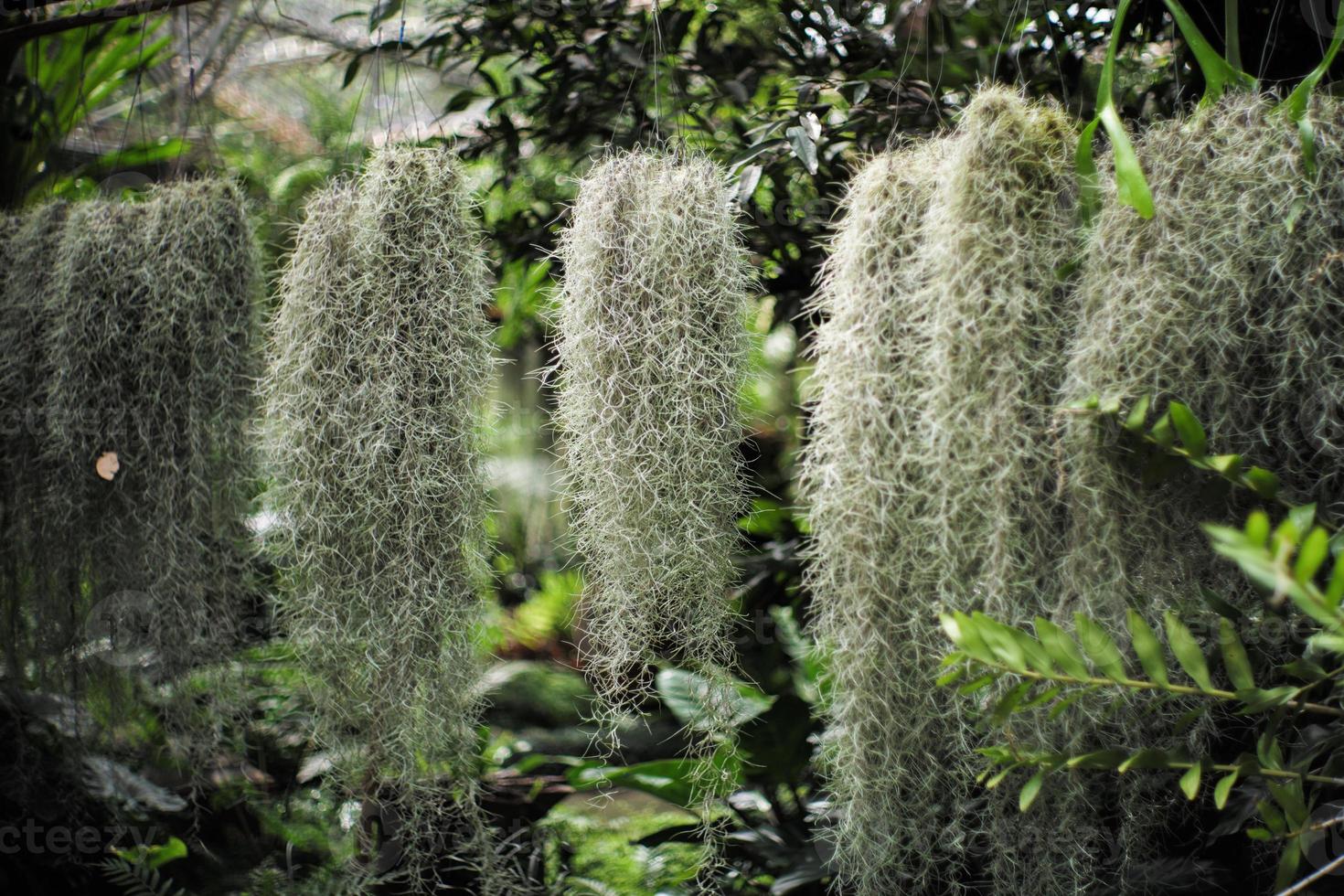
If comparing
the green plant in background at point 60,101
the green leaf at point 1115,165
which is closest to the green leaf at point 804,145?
the green leaf at point 1115,165

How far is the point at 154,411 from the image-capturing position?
1230mm

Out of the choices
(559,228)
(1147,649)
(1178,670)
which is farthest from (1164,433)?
(559,228)

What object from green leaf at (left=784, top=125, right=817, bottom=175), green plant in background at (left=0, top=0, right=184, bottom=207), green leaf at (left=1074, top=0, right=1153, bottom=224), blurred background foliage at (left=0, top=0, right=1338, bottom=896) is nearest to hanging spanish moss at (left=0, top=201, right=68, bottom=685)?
blurred background foliage at (left=0, top=0, right=1338, bottom=896)

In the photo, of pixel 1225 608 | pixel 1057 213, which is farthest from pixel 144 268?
pixel 1225 608

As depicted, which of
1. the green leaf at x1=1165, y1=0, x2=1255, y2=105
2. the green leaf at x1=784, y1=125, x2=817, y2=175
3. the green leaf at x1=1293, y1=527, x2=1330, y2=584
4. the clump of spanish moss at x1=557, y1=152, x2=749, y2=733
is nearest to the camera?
the green leaf at x1=1293, y1=527, x2=1330, y2=584

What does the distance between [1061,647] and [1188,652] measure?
104mm

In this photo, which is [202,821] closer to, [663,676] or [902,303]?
[663,676]

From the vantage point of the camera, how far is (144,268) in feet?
4.02

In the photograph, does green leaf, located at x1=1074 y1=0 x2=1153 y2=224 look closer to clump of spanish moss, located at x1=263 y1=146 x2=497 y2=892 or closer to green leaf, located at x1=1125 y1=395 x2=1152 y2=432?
green leaf, located at x1=1125 y1=395 x2=1152 y2=432

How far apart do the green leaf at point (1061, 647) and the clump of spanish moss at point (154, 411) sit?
101 cm

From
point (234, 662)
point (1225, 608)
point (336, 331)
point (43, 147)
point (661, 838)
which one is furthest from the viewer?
point (43, 147)

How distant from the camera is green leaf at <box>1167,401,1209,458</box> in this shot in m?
0.76

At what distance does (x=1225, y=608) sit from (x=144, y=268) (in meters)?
1.30

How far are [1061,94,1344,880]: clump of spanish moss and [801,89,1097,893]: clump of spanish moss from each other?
47mm
